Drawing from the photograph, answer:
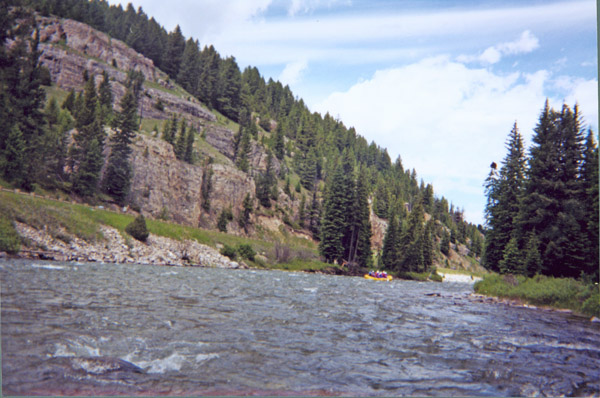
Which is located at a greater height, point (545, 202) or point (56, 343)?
point (545, 202)

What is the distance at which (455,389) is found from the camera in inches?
221

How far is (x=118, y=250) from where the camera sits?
108 feet

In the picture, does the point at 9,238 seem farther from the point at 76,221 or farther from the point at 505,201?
the point at 505,201

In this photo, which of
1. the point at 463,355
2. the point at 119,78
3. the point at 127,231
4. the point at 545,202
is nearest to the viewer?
the point at 463,355

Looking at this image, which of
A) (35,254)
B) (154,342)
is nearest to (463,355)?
(154,342)

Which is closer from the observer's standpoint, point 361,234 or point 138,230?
point 138,230

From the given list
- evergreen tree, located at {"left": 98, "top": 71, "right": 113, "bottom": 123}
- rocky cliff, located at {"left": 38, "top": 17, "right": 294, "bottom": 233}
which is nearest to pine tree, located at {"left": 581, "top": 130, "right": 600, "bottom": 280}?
rocky cliff, located at {"left": 38, "top": 17, "right": 294, "bottom": 233}

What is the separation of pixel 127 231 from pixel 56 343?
35.4m

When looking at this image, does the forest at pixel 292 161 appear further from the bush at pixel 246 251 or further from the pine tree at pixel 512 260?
the bush at pixel 246 251

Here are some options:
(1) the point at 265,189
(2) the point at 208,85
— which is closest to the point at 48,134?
(1) the point at 265,189

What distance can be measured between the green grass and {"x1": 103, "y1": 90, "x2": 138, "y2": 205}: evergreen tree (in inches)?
1896

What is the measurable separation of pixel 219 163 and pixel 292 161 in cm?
5268

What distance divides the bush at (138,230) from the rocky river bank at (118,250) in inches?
29.3

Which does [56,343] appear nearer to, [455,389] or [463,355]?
[455,389]
